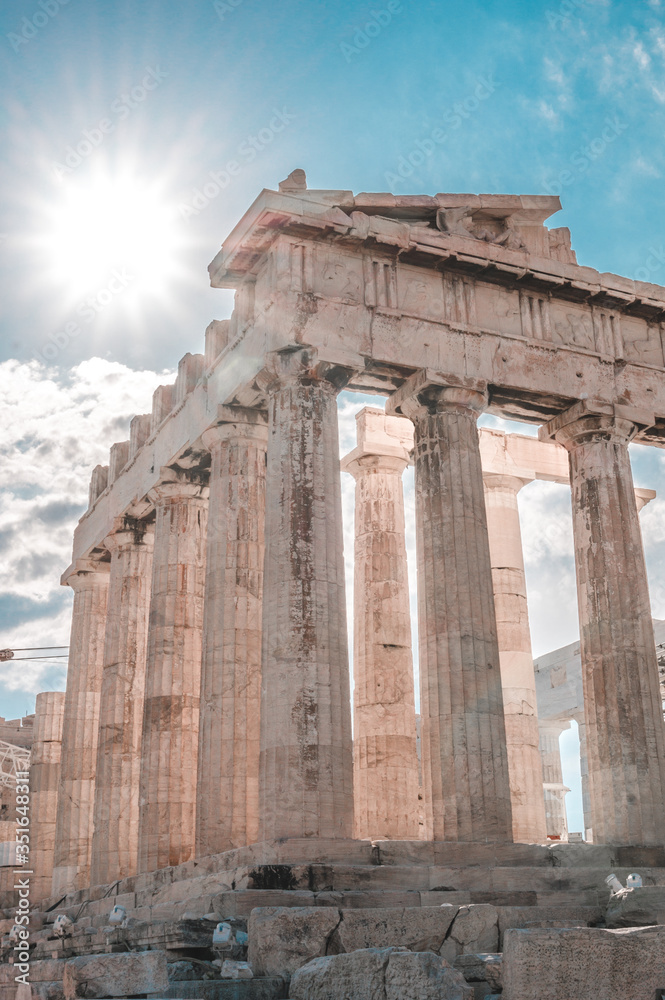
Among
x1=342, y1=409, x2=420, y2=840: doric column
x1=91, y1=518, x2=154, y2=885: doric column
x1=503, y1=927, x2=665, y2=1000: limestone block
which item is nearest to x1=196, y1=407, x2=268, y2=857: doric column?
x1=342, y1=409, x2=420, y2=840: doric column

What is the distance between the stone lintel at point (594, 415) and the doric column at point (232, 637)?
729cm

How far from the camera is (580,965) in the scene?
33.7 feet

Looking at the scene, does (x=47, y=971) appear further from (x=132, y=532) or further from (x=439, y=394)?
(x=132, y=532)

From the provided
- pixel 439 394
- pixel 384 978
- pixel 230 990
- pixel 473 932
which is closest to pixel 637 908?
pixel 473 932

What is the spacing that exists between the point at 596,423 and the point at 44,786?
23.7 meters

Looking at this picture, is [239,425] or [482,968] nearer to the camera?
[482,968]

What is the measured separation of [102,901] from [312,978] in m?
16.3

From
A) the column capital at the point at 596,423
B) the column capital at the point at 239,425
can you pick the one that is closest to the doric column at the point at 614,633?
the column capital at the point at 596,423

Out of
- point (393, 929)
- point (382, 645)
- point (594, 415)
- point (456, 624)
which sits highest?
point (594, 415)

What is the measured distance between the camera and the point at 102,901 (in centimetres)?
2656

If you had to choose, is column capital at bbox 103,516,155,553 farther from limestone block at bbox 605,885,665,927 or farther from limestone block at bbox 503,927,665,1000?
limestone block at bbox 503,927,665,1000

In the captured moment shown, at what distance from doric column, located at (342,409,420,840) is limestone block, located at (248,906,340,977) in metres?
13.2

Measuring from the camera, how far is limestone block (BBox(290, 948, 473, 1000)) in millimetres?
10539

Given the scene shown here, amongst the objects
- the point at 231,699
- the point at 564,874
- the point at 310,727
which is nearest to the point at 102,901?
the point at 231,699
